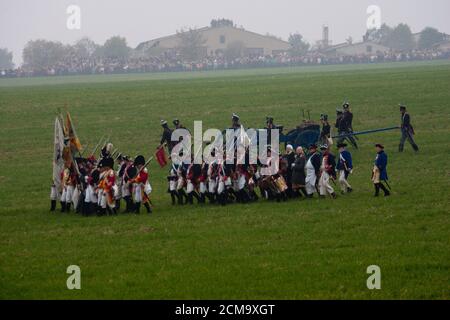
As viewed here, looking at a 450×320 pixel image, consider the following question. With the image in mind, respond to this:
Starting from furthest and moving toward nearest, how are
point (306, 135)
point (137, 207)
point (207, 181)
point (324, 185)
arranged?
point (306, 135), point (207, 181), point (324, 185), point (137, 207)

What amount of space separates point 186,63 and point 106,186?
92.6 metres

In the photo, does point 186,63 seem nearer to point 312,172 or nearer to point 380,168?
point 312,172

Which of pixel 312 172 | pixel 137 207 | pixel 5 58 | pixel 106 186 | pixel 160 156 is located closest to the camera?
pixel 106 186

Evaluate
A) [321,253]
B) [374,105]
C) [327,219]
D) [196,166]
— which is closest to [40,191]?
[196,166]

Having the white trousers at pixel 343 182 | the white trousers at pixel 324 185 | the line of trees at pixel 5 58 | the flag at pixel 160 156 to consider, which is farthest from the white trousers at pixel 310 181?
the line of trees at pixel 5 58

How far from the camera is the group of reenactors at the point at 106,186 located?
72.1 ft

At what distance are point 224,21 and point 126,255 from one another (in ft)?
431

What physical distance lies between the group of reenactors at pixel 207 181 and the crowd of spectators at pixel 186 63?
84.7 metres

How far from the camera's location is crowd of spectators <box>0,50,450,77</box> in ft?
352

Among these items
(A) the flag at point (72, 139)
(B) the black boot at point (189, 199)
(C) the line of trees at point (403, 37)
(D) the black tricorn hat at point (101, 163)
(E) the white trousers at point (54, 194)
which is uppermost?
(C) the line of trees at point (403, 37)

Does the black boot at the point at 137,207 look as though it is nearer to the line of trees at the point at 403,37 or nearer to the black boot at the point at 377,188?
the black boot at the point at 377,188

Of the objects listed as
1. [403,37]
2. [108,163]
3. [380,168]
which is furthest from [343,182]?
[403,37]

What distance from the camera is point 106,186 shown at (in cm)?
2180

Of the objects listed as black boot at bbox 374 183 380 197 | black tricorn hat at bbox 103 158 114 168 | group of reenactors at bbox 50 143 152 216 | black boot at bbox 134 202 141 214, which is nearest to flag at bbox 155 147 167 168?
group of reenactors at bbox 50 143 152 216
